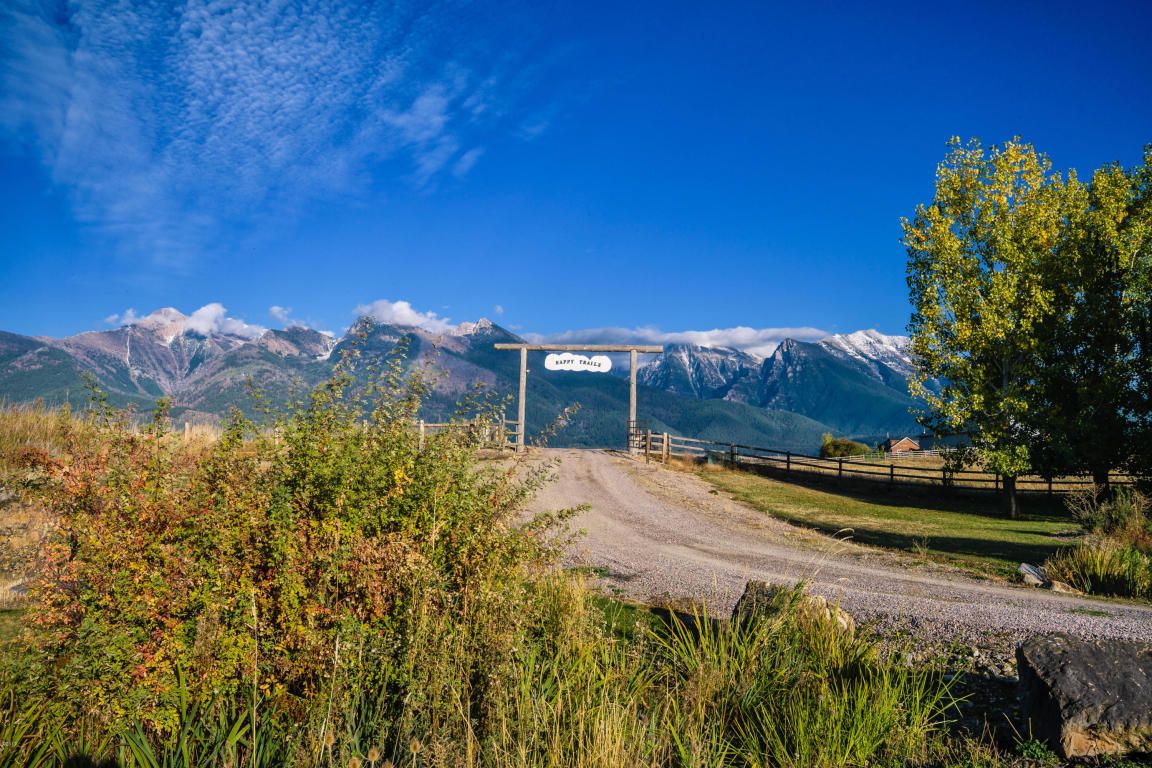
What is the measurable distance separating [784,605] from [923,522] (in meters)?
17.2

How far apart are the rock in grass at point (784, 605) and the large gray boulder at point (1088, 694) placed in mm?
1505

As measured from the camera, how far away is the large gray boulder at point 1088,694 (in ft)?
15.8

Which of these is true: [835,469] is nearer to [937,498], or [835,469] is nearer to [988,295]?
[937,498]

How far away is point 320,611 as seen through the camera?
4.60 m

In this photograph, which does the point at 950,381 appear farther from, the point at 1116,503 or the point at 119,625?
the point at 119,625

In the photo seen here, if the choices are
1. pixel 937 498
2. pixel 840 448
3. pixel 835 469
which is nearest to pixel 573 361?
pixel 835 469

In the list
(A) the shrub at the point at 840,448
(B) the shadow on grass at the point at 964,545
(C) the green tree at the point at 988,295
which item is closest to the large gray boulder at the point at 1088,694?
(B) the shadow on grass at the point at 964,545

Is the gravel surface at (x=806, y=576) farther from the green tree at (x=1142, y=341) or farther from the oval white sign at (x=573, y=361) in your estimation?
the oval white sign at (x=573, y=361)

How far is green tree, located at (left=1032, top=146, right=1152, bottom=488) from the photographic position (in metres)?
21.3

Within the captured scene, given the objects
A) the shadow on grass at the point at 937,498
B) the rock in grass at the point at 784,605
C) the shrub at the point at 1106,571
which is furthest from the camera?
the shadow on grass at the point at 937,498

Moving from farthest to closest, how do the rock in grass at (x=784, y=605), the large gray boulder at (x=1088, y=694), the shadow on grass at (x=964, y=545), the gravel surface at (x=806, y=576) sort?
1. the shadow on grass at (x=964, y=545)
2. the gravel surface at (x=806, y=576)
3. the rock in grass at (x=784, y=605)
4. the large gray boulder at (x=1088, y=694)

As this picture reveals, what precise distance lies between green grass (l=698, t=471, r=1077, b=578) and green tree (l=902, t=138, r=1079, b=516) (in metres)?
2.16

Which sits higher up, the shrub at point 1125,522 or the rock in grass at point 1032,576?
the shrub at point 1125,522

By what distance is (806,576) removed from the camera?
36.4ft
